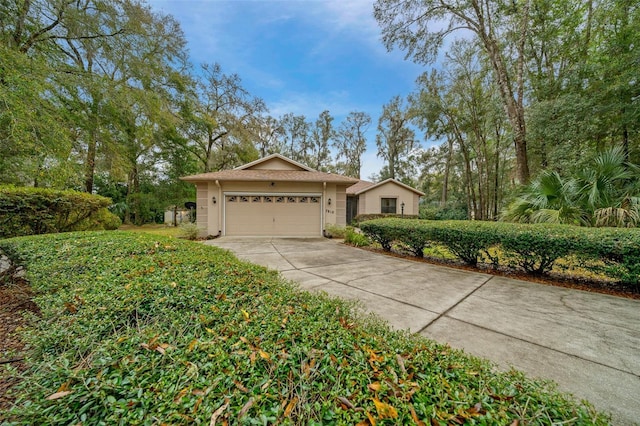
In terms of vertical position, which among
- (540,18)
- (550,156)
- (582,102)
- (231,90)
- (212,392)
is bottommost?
(212,392)

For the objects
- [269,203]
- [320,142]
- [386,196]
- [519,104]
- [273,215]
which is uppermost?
[320,142]

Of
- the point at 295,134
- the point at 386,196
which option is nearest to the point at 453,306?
the point at 386,196

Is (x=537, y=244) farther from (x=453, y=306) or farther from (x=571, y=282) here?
(x=453, y=306)

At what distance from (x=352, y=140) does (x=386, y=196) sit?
13.9m

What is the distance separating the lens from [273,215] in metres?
10.9

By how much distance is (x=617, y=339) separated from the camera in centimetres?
247

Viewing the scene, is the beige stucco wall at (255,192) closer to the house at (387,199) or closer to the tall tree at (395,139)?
the house at (387,199)

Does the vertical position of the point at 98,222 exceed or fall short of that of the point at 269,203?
it falls short

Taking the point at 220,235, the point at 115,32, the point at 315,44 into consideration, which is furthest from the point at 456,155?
the point at 115,32

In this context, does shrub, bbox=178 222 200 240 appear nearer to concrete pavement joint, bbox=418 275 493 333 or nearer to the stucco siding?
the stucco siding

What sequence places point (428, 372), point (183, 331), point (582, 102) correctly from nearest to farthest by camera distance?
A: point (428, 372) < point (183, 331) < point (582, 102)

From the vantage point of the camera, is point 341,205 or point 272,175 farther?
point 341,205

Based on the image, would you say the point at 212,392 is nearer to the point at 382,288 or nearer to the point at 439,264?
the point at 382,288

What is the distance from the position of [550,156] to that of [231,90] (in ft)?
62.7
